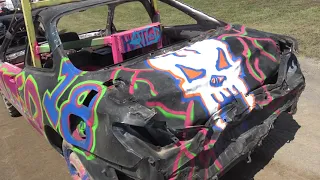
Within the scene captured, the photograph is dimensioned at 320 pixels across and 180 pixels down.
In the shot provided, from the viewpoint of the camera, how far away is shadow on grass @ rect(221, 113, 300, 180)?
133 inches

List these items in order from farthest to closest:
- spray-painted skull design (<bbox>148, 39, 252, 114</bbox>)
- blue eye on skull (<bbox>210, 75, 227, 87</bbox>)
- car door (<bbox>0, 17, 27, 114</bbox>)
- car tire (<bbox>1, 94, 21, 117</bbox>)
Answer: car tire (<bbox>1, 94, 21, 117</bbox>), car door (<bbox>0, 17, 27, 114</bbox>), blue eye on skull (<bbox>210, 75, 227, 87</bbox>), spray-painted skull design (<bbox>148, 39, 252, 114</bbox>)

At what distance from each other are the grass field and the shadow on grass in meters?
2.78

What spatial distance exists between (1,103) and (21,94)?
8.94 ft

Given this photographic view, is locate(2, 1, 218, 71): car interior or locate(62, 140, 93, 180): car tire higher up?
locate(2, 1, 218, 71): car interior

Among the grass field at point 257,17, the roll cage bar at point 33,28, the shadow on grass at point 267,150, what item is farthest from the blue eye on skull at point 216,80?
the grass field at point 257,17

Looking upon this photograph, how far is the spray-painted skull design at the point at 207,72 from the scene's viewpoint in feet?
9.16

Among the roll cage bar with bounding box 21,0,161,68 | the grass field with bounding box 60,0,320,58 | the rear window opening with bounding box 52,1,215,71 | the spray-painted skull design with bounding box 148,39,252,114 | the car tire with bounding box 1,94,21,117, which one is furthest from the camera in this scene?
the grass field with bounding box 60,0,320,58

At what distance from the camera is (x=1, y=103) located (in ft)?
20.1

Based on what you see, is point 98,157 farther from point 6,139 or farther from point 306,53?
point 306,53

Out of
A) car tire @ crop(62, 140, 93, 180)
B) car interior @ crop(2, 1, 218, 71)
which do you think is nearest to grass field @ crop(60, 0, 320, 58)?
car interior @ crop(2, 1, 218, 71)

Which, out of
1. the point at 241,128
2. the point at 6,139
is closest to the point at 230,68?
the point at 241,128

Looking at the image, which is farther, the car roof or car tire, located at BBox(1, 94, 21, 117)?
car tire, located at BBox(1, 94, 21, 117)

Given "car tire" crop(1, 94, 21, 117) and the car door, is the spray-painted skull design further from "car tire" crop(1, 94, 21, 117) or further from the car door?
"car tire" crop(1, 94, 21, 117)

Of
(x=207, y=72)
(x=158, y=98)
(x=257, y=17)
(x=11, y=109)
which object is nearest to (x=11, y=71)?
(x=11, y=109)
